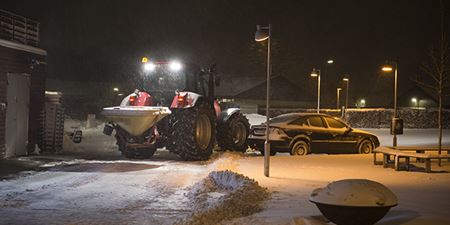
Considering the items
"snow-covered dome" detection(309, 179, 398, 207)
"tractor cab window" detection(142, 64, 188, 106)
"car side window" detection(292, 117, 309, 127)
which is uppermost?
"tractor cab window" detection(142, 64, 188, 106)

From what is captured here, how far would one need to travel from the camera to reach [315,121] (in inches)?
819

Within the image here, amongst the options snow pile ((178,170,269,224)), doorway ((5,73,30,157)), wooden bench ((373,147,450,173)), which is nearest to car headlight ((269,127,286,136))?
wooden bench ((373,147,450,173))

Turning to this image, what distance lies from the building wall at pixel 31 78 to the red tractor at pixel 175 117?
288 centimetres

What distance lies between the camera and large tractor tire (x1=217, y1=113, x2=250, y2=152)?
68.4 feet

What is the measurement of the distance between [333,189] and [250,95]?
70.5 meters

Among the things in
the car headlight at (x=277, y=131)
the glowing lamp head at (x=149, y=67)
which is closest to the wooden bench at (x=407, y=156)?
the car headlight at (x=277, y=131)

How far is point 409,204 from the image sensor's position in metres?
9.90

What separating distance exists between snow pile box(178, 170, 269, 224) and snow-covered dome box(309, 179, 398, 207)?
80.3 inches

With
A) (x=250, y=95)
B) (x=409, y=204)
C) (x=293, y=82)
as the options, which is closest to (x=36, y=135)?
(x=409, y=204)

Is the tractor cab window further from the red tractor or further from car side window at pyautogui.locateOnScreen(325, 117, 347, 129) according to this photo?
car side window at pyautogui.locateOnScreen(325, 117, 347, 129)

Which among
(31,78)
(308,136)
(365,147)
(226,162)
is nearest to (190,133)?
(226,162)

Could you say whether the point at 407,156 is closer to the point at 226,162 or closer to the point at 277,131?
the point at 226,162

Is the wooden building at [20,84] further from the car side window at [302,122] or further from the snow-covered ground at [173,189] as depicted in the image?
the car side window at [302,122]

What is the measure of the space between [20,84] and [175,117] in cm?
555
